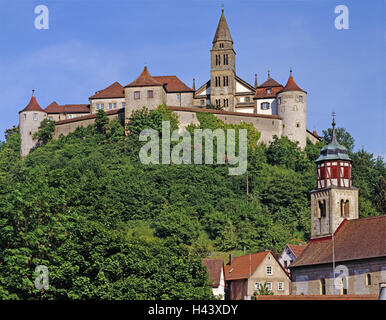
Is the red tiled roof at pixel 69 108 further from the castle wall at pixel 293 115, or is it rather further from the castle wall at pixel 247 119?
the castle wall at pixel 293 115

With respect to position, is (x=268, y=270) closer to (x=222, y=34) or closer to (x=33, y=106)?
(x=222, y=34)

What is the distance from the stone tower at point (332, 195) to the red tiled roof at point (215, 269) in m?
7.37

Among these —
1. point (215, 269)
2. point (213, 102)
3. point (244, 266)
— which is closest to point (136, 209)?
point (215, 269)

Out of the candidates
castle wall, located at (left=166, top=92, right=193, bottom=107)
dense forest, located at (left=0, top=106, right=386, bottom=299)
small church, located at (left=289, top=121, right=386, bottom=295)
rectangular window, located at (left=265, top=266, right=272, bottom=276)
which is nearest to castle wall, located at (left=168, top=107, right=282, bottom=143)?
dense forest, located at (left=0, top=106, right=386, bottom=299)

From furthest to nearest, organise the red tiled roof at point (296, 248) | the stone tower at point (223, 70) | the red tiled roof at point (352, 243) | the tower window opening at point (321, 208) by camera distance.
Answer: the stone tower at point (223, 70) → the red tiled roof at point (296, 248) → the tower window opening at point (321, 208) → the red tiled roof at point (352, 243)

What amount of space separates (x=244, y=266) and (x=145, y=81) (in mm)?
31942

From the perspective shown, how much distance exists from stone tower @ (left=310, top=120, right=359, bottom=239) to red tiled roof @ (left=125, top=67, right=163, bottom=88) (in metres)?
31.3

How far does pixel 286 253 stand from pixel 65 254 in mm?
28198

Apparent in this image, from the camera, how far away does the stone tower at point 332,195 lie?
167 ft

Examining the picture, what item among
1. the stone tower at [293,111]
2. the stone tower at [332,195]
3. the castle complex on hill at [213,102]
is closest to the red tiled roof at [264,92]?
the castle complex on hill at [213,102]

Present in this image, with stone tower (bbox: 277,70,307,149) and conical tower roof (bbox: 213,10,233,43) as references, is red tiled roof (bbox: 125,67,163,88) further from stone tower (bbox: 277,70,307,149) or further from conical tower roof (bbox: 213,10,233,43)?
Result: stone tower (bbox: 277,70,307,149)

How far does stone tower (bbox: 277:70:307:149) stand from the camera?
82.1 metres

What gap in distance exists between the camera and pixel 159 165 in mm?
73812
